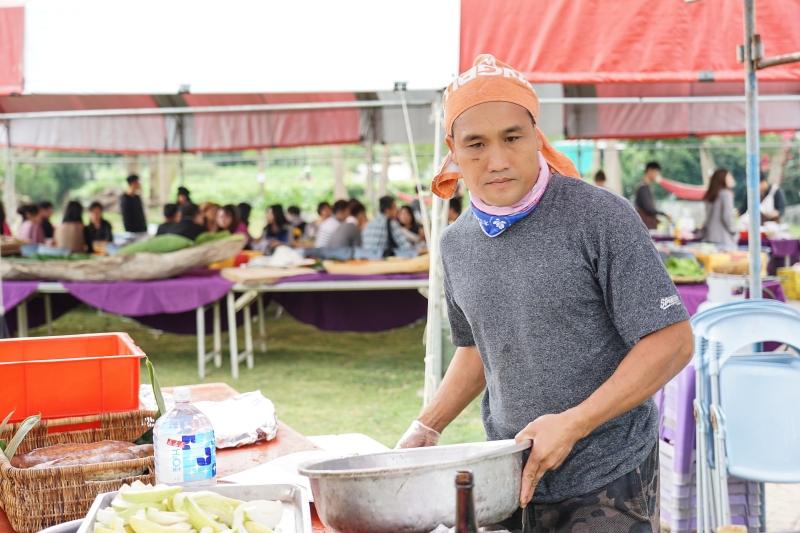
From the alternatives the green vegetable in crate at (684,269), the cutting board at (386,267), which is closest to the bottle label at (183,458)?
the green vegetable in crate at (684,269)

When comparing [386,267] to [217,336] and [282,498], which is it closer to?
[217,336]

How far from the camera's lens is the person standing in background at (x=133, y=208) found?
11.9m

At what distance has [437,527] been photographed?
1166 millimetres

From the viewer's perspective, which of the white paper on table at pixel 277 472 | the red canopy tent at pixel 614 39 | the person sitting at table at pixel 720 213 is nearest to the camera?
the white paper on table at pixel 277 472

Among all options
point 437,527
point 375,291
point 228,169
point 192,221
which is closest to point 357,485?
point 437,527

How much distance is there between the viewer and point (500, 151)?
1.58m

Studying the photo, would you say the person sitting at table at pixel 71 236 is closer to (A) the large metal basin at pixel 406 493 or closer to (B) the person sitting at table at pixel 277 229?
(B) the person sitting at table at pixel 277 229

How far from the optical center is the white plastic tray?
4.27 ft

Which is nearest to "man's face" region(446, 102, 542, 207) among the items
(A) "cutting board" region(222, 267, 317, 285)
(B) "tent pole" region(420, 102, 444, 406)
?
(B) "tent pole" region(420, 102, 444, 406)

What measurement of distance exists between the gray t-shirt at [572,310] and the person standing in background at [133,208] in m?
11.0

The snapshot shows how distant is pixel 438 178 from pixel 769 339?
1.80 m

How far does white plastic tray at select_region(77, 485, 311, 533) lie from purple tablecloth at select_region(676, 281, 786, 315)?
15.4 ft

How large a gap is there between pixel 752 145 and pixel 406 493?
302 centimetres

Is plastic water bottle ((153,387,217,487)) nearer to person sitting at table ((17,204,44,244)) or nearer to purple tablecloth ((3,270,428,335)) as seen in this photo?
purple tablecloth ((3,270,428,335))
